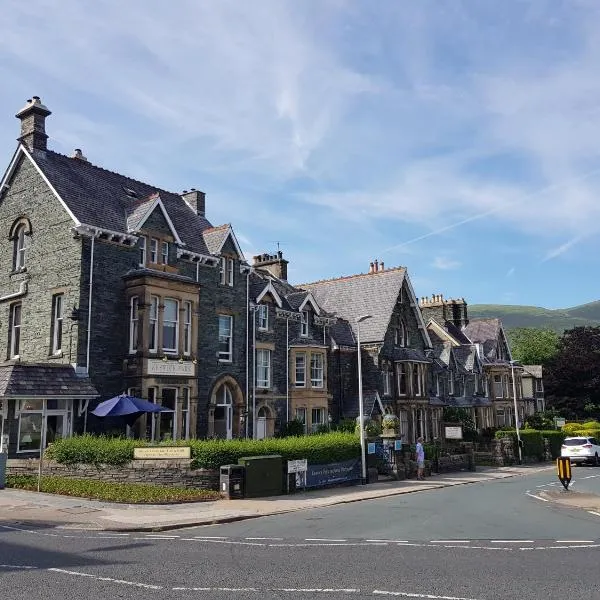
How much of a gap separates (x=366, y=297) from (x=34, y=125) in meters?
25.0

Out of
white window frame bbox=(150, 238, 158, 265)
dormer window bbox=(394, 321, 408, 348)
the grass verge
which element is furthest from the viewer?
dormer window bbox=(394, 321, 408, 348)

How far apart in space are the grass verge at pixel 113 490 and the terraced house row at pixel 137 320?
2.99 m

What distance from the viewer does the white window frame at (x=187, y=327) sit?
2925 centimetres

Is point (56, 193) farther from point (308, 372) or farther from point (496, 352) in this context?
point (496, 352)

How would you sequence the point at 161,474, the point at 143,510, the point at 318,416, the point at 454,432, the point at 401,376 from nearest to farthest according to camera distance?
the point at 143,510 < the point at 161,474 < the point at 318,416 < the point at 454,432 < the point at 401,376

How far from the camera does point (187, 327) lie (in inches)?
1163

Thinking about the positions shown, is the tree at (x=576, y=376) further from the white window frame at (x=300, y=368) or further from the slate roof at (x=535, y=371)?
the white window frame at (x=300, y=368)

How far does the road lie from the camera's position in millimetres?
8883

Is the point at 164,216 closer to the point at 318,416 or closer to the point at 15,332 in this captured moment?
the point at 15,332

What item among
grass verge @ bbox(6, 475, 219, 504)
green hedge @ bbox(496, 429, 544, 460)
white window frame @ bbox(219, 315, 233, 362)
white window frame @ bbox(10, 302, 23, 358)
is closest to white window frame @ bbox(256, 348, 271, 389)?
white window frame @ bbox(219, 315, 233, 362)

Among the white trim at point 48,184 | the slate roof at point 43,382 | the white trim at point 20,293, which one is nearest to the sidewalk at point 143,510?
the slate roof at point 43,382

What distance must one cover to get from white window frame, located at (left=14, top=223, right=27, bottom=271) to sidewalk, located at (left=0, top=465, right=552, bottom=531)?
462 inches

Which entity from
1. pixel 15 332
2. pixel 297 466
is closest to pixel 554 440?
pixel 297 466

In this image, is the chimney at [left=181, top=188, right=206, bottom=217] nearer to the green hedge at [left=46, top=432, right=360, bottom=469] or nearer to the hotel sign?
the hotel sign
